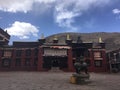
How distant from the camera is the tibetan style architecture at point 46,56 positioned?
4647 centimetres

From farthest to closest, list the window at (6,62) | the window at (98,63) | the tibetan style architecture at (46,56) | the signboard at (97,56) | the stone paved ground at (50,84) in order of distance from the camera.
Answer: the signboard at (97,56) → the window at (98,63) → the window at (6,62) → the tibetan style architecture at (46,56) → the stone paved ground at (50,84)

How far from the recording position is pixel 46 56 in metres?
46.4

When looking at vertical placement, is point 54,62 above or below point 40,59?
below

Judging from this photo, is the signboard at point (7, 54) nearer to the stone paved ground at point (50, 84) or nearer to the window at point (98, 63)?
the window at point (98, 63)

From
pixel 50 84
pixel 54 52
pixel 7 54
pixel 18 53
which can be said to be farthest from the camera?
pixel 18 53

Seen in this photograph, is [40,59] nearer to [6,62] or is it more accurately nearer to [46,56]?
[46,56]

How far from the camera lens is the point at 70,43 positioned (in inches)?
1880

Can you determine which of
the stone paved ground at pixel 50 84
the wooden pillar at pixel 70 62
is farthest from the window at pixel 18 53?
the stone paved ground at pixel 50 84

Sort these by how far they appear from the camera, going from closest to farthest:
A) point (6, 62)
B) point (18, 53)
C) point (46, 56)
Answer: point (46, 56)
point (6, 62)
point (18, 53)

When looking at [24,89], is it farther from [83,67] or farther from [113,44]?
[113,44]

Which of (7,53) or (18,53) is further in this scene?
(18,53)

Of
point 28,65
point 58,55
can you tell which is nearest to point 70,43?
point 58,55

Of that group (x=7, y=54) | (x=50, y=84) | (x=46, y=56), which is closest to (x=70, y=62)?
(x=46, y=56)

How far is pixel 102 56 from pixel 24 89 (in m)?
38.0
